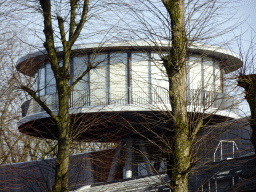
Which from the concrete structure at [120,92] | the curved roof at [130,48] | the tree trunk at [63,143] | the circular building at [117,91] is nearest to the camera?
the curved roof at [130,48]

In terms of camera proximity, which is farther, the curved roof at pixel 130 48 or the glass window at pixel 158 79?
the curved roof at pixel 130 48

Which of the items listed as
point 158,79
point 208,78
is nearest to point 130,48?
point 158,79

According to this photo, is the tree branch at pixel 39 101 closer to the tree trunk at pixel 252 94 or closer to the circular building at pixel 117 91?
the circular building at pixel 117 91

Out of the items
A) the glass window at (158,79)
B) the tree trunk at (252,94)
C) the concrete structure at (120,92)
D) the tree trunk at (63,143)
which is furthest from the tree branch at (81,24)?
the tree trunk at (252,94)

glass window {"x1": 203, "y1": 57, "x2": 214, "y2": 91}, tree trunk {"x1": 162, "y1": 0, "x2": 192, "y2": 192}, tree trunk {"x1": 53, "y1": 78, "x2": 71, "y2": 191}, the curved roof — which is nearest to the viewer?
tree trunk {"x1": 162, "y1": 0, "x2": 192, "y2": 192}

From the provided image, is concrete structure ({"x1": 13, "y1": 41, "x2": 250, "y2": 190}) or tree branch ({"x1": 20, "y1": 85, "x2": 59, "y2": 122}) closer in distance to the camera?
tree branch ({"x1": 20, "y1": 85, "x2": 59, "y2": 122})

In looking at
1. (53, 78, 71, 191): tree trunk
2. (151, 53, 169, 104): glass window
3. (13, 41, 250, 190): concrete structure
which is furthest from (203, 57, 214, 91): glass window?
(53, 78, 71, 191): tree trunk

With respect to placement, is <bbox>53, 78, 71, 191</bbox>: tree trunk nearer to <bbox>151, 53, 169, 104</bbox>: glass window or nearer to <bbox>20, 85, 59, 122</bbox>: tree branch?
<bbox>20, 85, 59, 122</bbox>: tree branch

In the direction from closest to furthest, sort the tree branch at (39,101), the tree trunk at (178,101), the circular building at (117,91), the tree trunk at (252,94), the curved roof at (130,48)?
the tree trunk at (178,101) < the curved roof at (130,48) < the tree branch at (39,101) < the tree trunk at (252,94) < the circular building at (117,91)

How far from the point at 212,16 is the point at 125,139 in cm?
1886

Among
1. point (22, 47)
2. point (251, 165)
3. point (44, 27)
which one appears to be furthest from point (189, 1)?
point (251, 165)

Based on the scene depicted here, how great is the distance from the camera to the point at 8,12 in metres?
9.78

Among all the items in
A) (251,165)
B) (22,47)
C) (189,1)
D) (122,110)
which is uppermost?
(189,1)

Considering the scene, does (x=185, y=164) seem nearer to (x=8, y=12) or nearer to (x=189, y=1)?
(x=189, y=1)
